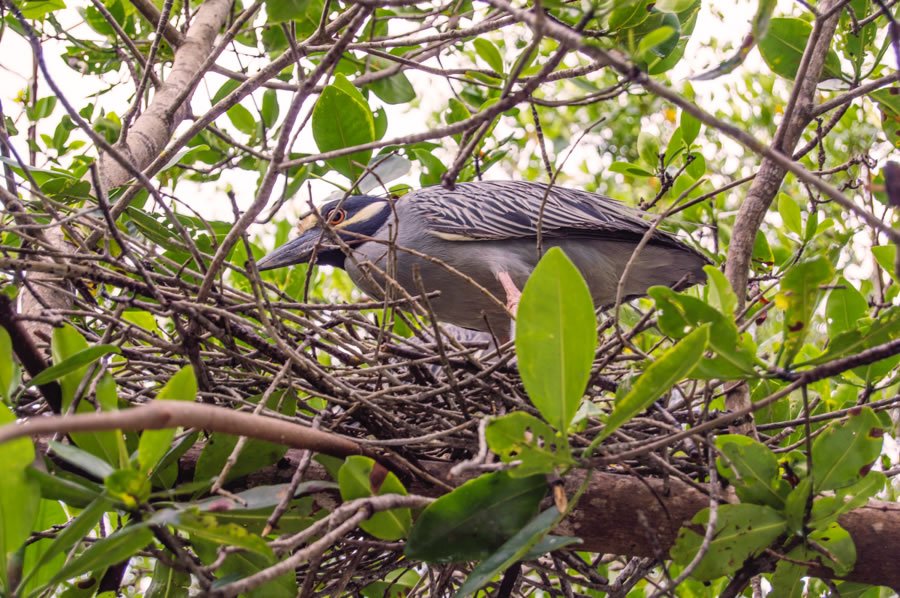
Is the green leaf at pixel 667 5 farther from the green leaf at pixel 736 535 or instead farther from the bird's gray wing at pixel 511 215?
the bird's gray wing at pixel 511 215

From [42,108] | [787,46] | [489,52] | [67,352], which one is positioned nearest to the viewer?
[67,352]

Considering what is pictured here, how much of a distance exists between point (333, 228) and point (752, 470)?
5.70 feet

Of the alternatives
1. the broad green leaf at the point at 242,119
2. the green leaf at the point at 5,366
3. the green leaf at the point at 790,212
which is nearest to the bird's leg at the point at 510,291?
the green leaf at the point at 790,212

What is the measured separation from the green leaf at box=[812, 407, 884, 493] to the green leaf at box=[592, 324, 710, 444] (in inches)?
18.2

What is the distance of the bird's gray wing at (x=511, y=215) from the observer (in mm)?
2992

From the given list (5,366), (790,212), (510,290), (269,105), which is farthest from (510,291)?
(5,366)

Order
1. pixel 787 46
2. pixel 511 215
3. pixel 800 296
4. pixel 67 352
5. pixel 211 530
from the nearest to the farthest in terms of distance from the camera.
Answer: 1. pixel 211 530
2. pixel 800 296
3. pixel 67 352
4. pixel 787 46
5. pixel 511 215

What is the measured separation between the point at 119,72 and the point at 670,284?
8.55 feet

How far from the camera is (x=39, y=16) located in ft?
8.14

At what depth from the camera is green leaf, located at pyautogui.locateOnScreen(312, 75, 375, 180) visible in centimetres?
218

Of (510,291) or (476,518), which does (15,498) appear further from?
(510,291)

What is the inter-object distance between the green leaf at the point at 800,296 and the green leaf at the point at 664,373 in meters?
0.23

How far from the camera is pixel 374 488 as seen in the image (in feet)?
4.53

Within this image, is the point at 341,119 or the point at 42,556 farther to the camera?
the point at 341,119
